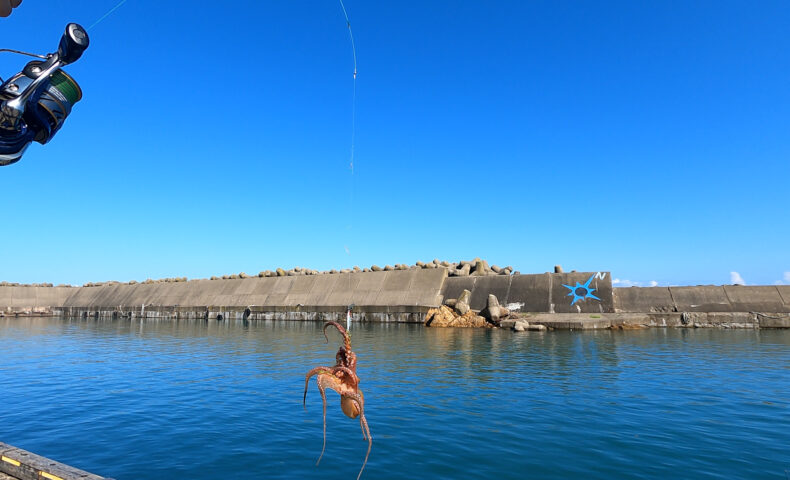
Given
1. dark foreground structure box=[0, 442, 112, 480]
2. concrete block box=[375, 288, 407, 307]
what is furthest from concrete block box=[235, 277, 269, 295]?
dark foreground structure box=[0, 442, 112, 480]

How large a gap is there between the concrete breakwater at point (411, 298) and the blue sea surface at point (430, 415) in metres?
15.3

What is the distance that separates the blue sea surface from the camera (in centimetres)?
791

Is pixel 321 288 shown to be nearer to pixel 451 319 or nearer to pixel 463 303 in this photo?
pixel 451 319

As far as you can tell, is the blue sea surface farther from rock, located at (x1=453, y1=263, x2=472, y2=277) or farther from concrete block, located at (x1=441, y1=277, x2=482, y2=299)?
A: rock, located at (x1=453, y1=263, x2=472, y2=277)

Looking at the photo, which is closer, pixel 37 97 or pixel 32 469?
pixel 32 469

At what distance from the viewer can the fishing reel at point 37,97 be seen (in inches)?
300

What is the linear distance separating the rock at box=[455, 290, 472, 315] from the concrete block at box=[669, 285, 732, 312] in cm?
1665

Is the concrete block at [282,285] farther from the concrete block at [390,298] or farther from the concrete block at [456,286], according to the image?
the concrete block at [456,286]

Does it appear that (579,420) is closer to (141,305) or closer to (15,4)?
(15,4)

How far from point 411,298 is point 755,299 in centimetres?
2769

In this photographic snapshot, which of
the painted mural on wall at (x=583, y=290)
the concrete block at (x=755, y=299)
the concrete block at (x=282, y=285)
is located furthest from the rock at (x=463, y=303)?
the concrete block at (x=282, y=285)

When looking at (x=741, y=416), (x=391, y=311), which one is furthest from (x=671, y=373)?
(x=391, y=311)

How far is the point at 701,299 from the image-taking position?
3594 cm

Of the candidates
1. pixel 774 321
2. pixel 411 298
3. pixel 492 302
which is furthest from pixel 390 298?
pixel 774 321
